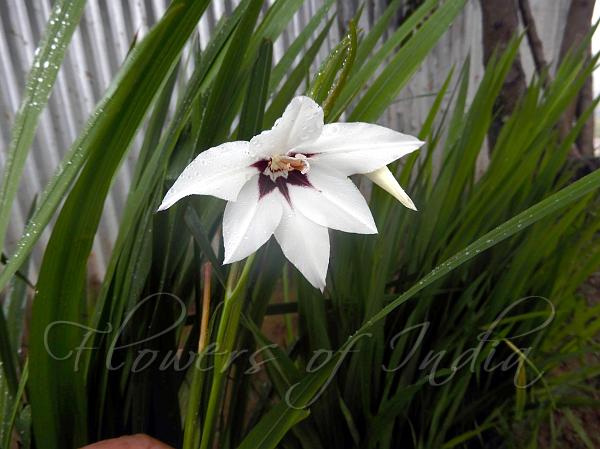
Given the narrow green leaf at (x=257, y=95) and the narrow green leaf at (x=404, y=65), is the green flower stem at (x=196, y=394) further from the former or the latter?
the narrow green leaf at (x=404, y=65)

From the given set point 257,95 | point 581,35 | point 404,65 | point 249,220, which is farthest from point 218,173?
point 581,35

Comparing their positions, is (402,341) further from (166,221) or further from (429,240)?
(166,221)

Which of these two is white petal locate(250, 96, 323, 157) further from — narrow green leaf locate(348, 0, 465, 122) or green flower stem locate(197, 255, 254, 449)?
A: narrow green leaf locate(348, 0, 465, 122)

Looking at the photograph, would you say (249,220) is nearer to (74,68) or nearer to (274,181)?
(274,181)

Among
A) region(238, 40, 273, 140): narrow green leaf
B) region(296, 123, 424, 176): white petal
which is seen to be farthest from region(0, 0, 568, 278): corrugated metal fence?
region(296, 123, 424, 176): white petal

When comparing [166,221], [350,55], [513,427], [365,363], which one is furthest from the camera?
[513,427]

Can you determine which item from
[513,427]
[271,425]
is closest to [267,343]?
[271,425]
